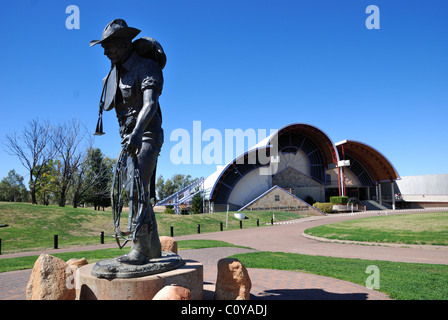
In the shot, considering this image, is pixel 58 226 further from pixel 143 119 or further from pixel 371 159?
pixel 371 159

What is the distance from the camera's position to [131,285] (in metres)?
3.43

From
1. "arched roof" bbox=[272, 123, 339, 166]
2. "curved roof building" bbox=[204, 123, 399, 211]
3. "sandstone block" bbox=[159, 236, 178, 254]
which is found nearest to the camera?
"sandstone block" bbox=[159, 236, 178, 254]

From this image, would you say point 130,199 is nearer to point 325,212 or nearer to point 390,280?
point 390,280

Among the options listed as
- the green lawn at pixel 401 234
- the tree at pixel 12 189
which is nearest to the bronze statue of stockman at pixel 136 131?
the green lawn at pixel 401 234

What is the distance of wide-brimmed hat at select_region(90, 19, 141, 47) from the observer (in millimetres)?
3990

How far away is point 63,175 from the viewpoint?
113 ft

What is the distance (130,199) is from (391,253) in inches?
426

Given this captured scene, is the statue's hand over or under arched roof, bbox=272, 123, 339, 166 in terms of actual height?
under

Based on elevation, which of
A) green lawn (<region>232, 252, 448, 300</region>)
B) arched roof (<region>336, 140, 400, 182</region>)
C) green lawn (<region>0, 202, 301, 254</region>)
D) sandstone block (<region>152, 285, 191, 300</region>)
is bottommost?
green lawn (<region>0, 202, 301, 254</region>)

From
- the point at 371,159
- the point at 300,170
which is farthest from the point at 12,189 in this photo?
the point at 371,159

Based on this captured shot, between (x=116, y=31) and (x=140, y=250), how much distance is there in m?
2.95

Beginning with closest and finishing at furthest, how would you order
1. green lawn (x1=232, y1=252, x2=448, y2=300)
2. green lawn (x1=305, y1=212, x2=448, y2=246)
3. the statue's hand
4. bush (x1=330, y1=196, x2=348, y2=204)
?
the statue's hand
green lawn (x1=232, y1=252, x2=448, y2=300)
green lawn (x1=305, y1=212, x2=448, y2=246)
bush (x1=330, y1=196, x2=348, y2=204)

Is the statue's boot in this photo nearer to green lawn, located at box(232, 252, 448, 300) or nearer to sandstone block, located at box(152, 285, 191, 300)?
sandstone block, located at box(152, 285, 191, 300)

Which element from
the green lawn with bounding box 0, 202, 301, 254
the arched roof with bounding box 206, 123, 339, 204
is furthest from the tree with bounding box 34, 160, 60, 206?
the arched roof with bounding box 206, 123, 339, 204
